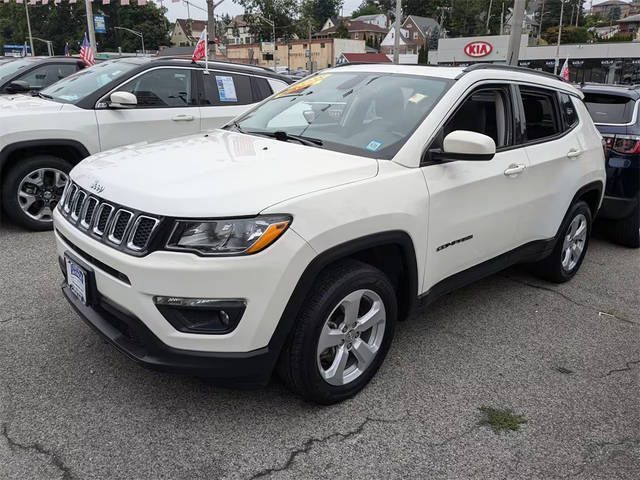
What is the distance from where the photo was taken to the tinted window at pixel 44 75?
8.51 m

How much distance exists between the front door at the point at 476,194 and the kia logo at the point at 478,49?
4937cm

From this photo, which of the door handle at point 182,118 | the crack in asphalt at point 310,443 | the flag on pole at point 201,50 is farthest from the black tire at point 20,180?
the crack in asphalt at point 310,443

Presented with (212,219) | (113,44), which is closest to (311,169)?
(212,219)

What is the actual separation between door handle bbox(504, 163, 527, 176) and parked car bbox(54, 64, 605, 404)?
0.8 inches

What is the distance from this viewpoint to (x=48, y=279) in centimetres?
440

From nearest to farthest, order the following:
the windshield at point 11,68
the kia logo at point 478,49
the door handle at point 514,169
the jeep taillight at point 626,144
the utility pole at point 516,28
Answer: the door handle at point 514,169 < the jeep taillight at point 626,144 < the windshield at point 11,68 < the utility pole at point 516,28 < the kia logo at point 478,49

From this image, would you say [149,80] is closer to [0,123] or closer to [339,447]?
[0,123]

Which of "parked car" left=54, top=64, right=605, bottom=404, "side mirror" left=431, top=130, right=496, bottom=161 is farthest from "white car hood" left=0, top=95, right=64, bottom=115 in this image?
"side mirror" left=431, top=130, right=496, bottom=161

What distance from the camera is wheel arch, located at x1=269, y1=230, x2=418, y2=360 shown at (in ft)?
8.25

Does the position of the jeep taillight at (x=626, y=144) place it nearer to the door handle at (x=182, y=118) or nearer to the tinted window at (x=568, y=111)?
the tinted window at (x=568, y=111)

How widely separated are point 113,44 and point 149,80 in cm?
8603

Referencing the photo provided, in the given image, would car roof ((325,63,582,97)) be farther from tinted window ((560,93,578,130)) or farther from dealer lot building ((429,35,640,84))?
dealer lot building ((429,35,640,84))

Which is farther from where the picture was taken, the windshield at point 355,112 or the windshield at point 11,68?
the windshield at point 11,68

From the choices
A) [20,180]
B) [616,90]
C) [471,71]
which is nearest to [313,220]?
[471,71]
